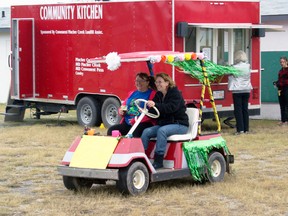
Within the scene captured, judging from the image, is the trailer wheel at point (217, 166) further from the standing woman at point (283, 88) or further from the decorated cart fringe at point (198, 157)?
the standing woman at point (283, 88)

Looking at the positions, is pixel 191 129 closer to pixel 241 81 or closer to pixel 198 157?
pixel 198 157

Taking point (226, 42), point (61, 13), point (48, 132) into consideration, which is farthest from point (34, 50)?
point (226, 42)

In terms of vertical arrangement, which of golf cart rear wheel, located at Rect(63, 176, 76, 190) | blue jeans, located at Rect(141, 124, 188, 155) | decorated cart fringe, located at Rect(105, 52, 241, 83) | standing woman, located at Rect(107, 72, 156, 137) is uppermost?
decorated cart fringe, located at Rect(105, 52, 241, 83)

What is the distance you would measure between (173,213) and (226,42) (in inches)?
404

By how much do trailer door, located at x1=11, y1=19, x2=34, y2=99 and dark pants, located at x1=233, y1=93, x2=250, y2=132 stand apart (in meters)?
5.99

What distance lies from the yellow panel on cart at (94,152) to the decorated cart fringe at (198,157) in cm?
117

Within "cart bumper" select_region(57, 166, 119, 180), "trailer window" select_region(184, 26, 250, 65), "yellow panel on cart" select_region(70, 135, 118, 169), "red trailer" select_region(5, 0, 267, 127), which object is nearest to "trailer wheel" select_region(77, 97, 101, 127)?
"red trailer" select_region(5, 0, 267, 127)

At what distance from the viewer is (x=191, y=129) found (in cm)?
1197

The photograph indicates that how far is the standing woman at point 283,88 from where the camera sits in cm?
2033

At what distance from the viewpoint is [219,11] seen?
1916 cm

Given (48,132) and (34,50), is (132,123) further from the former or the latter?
(34,50)

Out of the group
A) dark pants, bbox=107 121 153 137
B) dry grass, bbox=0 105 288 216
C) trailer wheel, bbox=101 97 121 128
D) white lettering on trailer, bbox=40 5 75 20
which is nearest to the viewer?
dry grass, bbox=0 105 288 216

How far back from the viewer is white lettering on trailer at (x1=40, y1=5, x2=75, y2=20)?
68.4 feet

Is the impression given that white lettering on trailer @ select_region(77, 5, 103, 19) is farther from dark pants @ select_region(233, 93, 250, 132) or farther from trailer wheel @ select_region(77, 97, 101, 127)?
dark pants @ select_region(233, 93, 250, 132)
